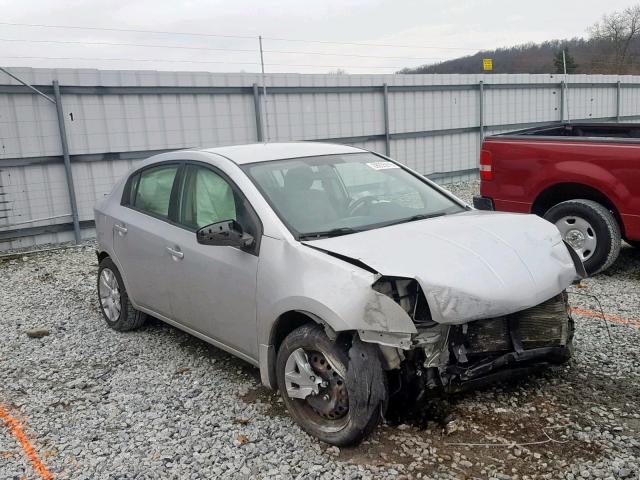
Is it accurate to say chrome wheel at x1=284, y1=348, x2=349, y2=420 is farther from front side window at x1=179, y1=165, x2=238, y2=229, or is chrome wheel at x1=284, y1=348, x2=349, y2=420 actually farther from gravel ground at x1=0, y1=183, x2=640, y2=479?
front side window at x1=179, y1=165, x2=238, y2=229

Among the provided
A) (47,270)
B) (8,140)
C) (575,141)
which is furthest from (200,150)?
(8,140)

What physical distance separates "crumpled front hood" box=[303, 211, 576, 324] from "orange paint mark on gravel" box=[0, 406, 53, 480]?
6.18ft

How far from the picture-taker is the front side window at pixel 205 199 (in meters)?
4.01

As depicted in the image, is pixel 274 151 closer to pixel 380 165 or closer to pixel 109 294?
pixel 380 165

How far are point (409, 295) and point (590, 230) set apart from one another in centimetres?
393

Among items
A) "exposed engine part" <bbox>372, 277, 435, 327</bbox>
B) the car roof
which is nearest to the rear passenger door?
the car roof

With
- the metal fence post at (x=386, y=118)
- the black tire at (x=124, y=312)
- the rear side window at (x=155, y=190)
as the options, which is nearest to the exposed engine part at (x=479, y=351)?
the rear side window at (x=155, y=190)

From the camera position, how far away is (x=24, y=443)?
140 inches

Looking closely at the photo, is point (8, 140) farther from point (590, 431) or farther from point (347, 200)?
point (590, 431)

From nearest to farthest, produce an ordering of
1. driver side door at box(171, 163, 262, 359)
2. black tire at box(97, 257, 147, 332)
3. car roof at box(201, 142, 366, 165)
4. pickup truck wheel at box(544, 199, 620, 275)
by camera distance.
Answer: driver side door at box(171, 163, 262, 359) → car roof at box(201, 142, 366, 165) → black tire at box(97, 257, 147, 332) → pickup truck wheel at box(544, 199, 620, 275)

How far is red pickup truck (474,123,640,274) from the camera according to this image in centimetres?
602

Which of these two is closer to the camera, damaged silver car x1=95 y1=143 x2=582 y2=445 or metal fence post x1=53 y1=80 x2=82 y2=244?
damaged silver car x1=95 y1=143 x2=582 y2=445

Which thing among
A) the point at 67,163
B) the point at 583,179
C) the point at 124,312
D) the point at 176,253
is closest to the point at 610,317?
the point at 583,179

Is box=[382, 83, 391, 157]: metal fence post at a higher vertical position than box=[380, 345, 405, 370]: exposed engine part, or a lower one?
higher
